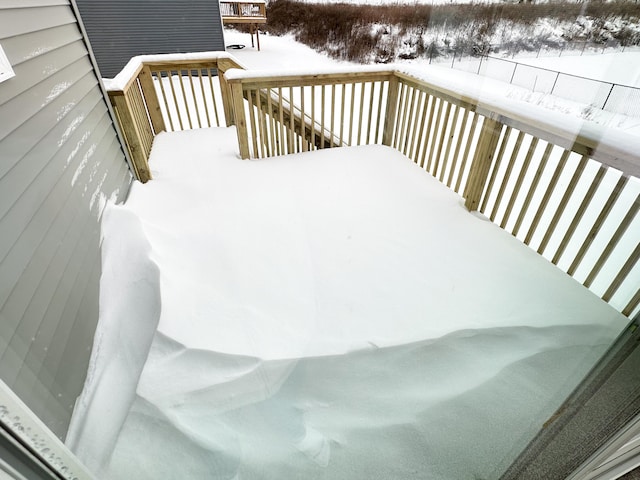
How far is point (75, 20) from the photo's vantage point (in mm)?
2061

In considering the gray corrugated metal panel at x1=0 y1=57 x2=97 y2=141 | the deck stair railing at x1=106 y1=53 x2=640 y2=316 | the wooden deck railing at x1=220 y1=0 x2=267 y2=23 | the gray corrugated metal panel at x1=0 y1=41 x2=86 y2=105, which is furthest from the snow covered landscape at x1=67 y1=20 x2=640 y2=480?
the wooden deck railing at x1=220 y1=0 x2=267 y2=23

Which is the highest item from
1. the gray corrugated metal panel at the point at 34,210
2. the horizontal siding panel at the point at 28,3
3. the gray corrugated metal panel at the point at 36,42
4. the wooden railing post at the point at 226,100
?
the horizontal siding panel at the point at 28,3

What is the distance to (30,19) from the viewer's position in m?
1.49

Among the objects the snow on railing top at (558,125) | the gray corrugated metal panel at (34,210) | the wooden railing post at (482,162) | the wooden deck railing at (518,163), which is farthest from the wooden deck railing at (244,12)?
the gray corrugated metal panel at (34,210)

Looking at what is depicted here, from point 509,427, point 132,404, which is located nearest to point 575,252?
point 509,427

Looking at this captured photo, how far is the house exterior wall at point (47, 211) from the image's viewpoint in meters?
1.05

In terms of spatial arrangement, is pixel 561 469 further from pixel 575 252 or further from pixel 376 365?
pixel 575 252

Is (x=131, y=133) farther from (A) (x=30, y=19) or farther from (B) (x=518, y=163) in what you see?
(B) (x=518, y=163)

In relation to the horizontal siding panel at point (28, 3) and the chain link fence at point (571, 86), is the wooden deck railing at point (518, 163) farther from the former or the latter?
the horizontal siding panel at point (28, 3)

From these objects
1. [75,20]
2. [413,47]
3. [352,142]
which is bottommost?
[352,142]

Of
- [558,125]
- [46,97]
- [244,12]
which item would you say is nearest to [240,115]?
[46,97]

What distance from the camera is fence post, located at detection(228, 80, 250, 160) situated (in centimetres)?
298

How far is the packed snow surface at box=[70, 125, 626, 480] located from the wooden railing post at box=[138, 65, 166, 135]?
192 centimetres

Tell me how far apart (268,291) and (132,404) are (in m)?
0.79
